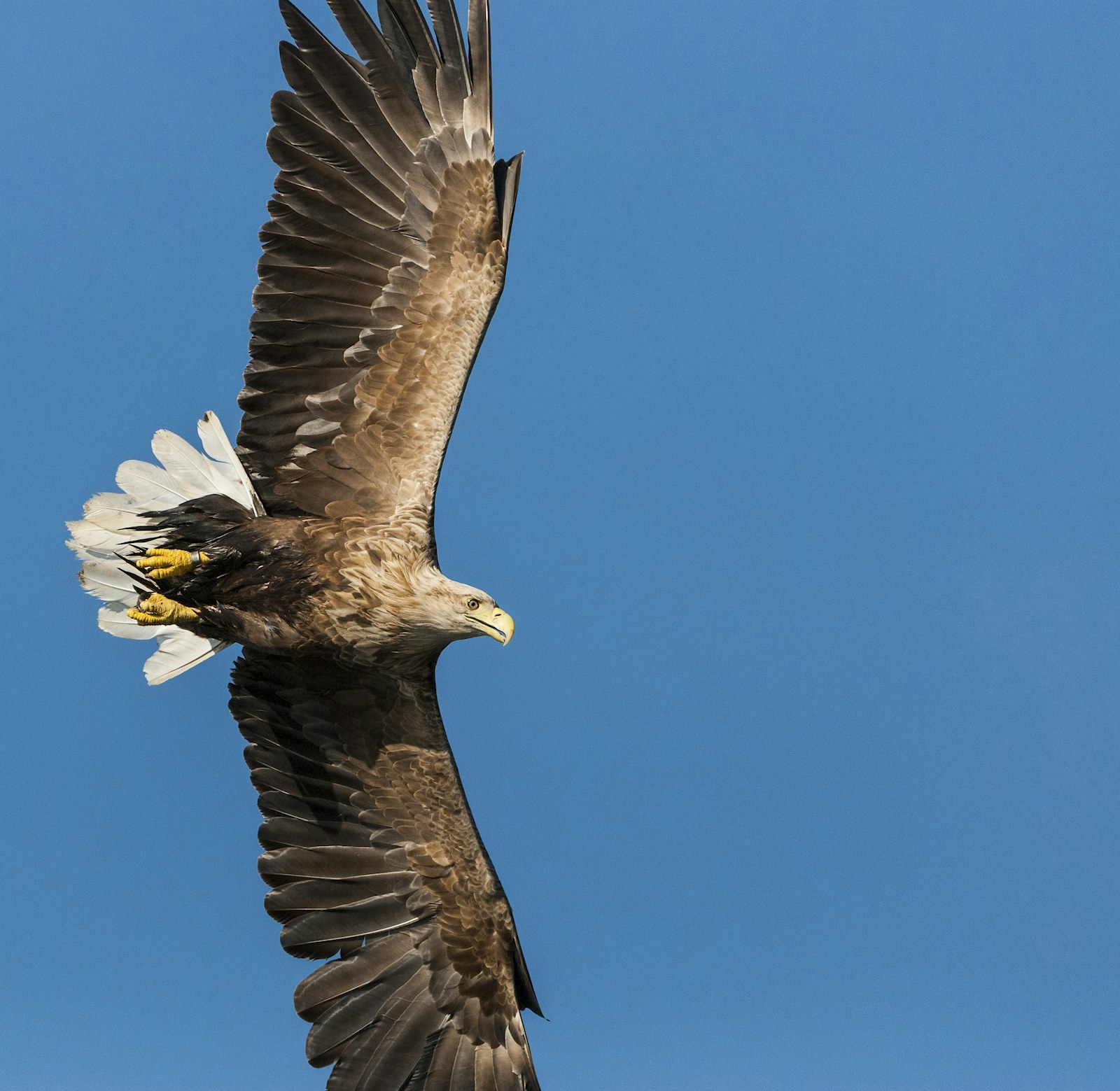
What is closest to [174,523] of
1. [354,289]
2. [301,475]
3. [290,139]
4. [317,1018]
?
[301,475]

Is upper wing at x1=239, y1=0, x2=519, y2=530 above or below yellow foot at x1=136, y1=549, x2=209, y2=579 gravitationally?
above

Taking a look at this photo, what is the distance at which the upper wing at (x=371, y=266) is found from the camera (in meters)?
8.72

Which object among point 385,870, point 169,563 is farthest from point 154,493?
point 385,870

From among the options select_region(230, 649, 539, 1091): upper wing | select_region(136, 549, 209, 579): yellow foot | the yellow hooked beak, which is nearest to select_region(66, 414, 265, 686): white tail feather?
select_region(136, 549, 209, 579): yellow foot

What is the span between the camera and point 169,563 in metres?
8.62

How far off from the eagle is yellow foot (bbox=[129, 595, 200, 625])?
0.7 inches

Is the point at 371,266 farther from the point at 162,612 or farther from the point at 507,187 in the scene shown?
the point at 162,612

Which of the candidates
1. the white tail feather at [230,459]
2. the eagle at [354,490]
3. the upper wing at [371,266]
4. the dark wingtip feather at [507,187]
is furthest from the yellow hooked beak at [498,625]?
the dark wingtip feather at [507,187]

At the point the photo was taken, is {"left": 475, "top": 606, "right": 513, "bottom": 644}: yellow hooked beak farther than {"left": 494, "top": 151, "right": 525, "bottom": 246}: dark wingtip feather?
No

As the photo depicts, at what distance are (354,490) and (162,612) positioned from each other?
1325 millimetres

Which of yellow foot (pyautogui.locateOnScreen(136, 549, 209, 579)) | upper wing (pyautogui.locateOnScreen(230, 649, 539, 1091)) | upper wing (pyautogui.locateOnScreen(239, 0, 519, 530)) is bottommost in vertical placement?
upper wing (pyautogui.locateOnScreen(230, 649, 539, 1091))

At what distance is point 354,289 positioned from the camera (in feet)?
28.8

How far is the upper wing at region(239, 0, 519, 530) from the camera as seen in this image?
8.72 m

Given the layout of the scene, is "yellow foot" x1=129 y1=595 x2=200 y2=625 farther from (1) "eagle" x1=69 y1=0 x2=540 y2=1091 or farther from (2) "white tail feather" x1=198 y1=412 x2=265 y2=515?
(2) "white tail feather" x1=198 y1=412 x2=265 y2=515
